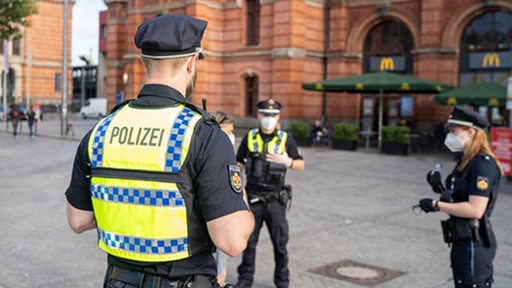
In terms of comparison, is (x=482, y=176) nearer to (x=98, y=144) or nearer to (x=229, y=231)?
(x=229, y=231)

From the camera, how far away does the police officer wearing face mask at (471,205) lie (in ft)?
13.8

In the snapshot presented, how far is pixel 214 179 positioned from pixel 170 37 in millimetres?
619

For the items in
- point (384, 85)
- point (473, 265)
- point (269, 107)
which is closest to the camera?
point (473, 265)

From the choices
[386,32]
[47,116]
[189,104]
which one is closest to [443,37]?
[386,32]

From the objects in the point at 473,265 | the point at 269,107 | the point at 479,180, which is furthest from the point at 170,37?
the point at 269,107

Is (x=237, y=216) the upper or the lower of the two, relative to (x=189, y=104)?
lower

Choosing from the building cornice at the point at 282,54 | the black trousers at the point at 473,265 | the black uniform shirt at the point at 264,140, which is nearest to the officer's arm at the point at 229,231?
the black trousers at the point at 473,265

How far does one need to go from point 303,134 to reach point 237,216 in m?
22.8

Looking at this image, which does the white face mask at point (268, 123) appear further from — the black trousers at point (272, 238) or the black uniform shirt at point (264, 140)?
the black trousers at point (272, 238)

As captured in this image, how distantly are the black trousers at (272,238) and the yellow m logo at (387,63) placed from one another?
70.8ft

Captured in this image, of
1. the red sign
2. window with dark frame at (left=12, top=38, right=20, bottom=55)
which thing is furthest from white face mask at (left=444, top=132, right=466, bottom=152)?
window with dark frame at (left=12, top=38, right=20, bottom=55)

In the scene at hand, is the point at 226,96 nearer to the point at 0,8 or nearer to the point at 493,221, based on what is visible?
the point at 0,8

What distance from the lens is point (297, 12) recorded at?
26.9m

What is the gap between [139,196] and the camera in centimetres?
248
